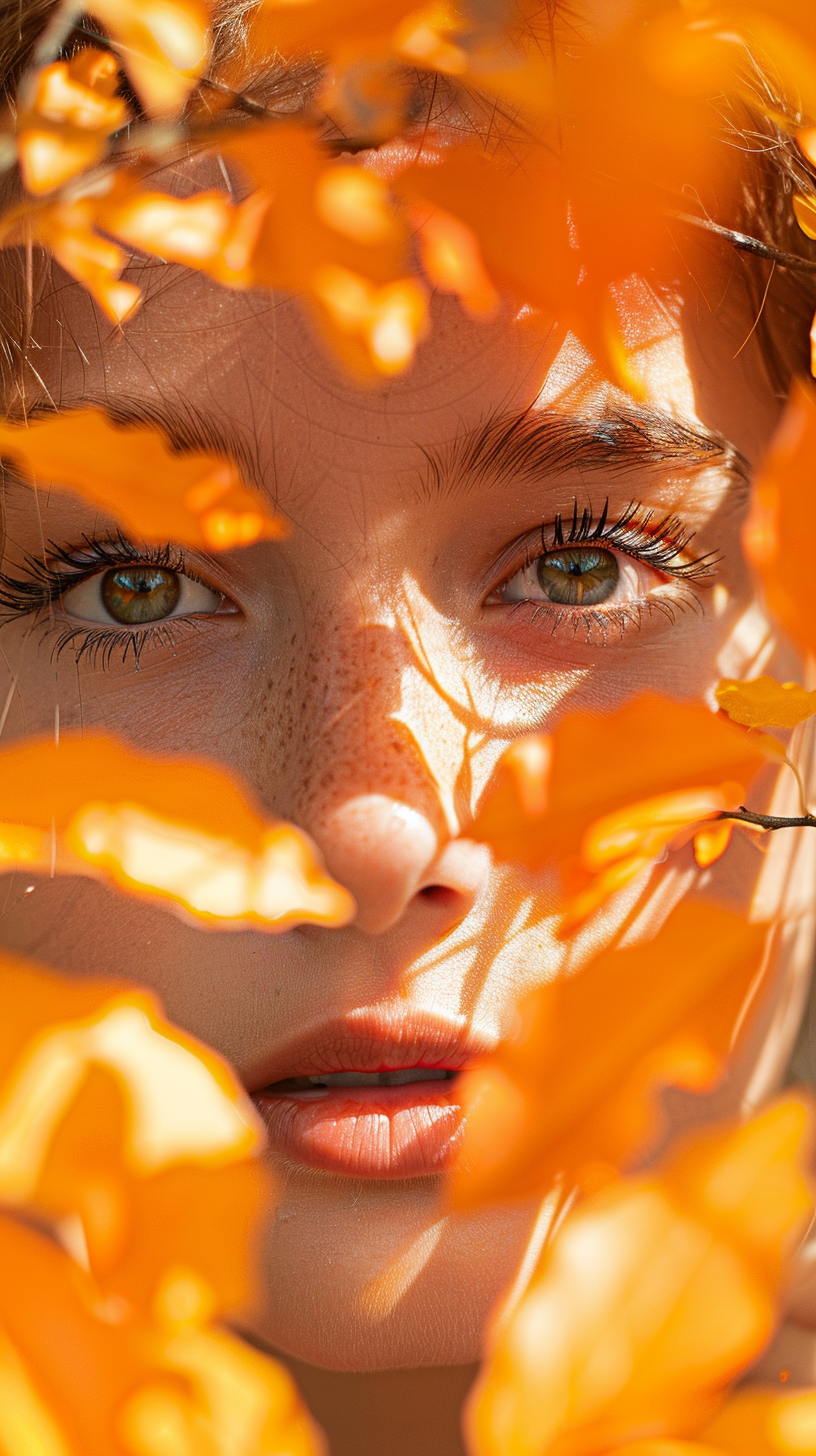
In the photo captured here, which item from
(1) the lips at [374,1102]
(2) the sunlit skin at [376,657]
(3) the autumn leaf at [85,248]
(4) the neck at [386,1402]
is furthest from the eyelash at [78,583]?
(4) the neck at [386,1402]

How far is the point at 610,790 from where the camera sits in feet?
1.72

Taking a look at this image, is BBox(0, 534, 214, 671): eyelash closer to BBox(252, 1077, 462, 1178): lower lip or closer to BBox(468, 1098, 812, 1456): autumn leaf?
BBox(252, 1077, 462, 1178): lower lip

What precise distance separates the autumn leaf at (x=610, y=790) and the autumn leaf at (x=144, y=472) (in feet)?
0.60

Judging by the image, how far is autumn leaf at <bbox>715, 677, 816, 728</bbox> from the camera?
0.43 m

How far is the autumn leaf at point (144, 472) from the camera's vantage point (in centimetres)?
52

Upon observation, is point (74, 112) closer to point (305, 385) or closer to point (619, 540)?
point (305, 385)

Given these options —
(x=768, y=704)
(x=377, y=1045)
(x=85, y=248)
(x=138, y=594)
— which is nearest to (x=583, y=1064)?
(x=377, y=1045)

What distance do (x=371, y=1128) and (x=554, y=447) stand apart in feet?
1.20

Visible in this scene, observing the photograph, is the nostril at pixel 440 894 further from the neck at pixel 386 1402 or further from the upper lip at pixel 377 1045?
the neck at pixel 386 1402

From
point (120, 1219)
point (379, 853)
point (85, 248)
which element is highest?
point (85, 248)

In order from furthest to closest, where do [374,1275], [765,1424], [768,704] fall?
[765,1424] → [374,1275] → [768,704]

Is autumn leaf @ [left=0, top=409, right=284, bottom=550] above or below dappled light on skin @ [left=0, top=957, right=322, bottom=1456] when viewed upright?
above

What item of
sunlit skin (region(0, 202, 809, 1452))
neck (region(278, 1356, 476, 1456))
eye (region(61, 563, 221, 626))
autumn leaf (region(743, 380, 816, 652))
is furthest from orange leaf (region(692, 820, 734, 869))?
neck (region(278, 1356, 476, 1456))

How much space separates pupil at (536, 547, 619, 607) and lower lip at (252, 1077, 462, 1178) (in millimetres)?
278
